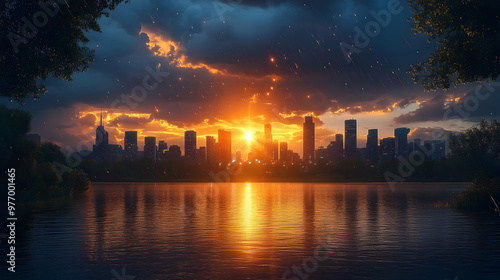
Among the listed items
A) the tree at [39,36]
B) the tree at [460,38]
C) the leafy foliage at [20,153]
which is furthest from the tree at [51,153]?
the tree at [460,38]

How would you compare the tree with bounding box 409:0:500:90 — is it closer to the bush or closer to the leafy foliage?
the bush

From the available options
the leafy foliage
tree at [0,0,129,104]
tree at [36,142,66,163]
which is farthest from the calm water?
tree at [36,142,66,163]

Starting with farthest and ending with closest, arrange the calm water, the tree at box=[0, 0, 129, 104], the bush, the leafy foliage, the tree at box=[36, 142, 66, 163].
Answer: the tree at box=[36, 142, 66, 163] → the leafy foliage → the bush → the tree at box=[0, 0, 129, 104] → the calm water

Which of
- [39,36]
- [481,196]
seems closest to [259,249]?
[39,36]

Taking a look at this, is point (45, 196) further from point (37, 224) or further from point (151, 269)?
point (151, 269)

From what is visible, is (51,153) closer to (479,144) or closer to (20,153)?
(20,153)

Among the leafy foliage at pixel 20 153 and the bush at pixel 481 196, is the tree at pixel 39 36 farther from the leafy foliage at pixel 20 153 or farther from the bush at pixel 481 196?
the bush at pixel 481 196
